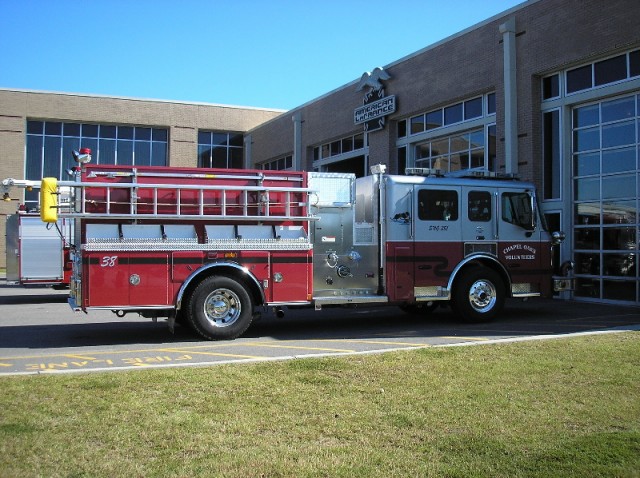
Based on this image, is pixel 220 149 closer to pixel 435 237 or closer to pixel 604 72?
pixel 604 72

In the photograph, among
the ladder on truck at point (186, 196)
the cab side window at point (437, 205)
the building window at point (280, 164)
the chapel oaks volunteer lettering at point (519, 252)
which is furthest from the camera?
the building window at point (280, 164)

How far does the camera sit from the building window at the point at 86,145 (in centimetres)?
3322

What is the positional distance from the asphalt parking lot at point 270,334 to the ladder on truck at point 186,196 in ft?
6.50

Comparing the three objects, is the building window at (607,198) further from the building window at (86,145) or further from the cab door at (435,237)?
the building window at (86,145)

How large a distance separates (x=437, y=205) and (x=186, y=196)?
177 inches

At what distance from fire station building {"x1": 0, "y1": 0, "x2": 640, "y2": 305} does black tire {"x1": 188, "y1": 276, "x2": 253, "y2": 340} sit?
30.6ft

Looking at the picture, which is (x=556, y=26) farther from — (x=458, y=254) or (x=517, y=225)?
(x=458, y=254)

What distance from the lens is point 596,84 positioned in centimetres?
1417

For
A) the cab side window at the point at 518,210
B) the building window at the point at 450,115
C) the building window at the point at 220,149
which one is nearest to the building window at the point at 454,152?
the building window at the point at 450,115

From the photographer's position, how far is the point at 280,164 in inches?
1235

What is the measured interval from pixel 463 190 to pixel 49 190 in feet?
22.9

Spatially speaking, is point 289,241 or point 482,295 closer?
point 289,241

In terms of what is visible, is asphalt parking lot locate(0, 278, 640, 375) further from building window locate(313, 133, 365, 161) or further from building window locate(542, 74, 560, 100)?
building window locate(313, 133, 365, 161)

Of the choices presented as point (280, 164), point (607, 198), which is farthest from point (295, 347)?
point (280, 164)
